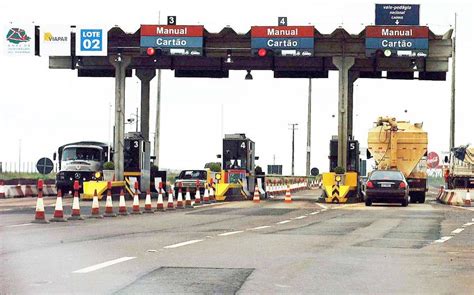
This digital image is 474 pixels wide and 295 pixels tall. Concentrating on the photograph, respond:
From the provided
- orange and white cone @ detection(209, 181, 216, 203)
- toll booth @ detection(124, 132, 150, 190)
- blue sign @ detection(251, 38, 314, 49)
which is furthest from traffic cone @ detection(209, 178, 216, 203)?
blue sign @ detection(251, 38, 314, 49)

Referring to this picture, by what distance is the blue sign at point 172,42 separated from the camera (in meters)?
50.2

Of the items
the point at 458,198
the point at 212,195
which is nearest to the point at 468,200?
the point at 458,198

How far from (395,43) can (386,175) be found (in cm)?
1012

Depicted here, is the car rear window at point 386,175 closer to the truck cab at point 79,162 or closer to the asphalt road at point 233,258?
the truck cab at point 79,162

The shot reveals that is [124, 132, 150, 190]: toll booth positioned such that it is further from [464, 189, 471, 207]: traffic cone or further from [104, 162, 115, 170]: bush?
[464, 189, 471, 207]: traffic cone

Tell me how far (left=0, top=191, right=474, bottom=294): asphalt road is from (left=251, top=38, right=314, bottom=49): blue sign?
26.0 meters

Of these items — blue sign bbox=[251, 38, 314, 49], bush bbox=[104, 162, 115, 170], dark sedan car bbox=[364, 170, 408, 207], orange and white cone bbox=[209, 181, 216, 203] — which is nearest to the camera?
dark sedan car bbox=[364, 170, 408, 207]

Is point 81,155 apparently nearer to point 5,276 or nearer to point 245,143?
point 245,143

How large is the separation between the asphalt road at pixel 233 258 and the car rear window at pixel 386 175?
16.6 m

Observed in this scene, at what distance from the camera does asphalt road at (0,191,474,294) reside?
11094 mm

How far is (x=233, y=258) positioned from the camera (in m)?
14.5

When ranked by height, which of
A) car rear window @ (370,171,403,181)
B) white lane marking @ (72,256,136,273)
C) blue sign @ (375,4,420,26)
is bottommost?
white lane marking @ (72,256,136,273)

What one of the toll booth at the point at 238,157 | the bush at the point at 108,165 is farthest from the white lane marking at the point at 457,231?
the bush at the point at 108,165

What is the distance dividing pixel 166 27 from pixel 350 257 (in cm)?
3640
